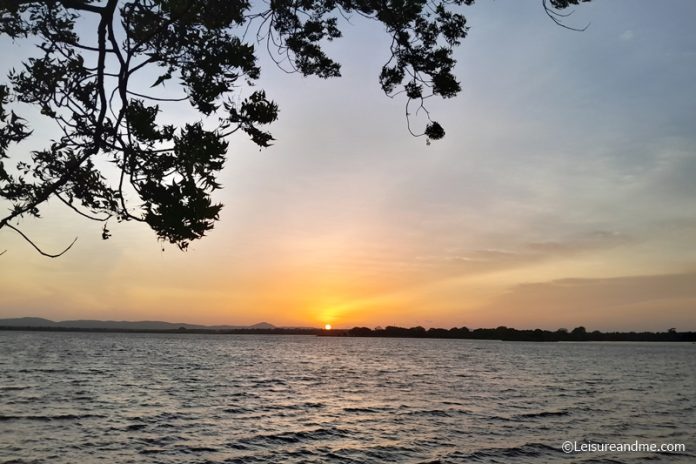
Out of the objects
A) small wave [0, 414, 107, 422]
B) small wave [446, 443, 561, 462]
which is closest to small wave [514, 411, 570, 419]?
small wave [446, 443, 561, 462]

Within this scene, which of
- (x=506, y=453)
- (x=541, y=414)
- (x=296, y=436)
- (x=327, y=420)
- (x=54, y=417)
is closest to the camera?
(x=506, y=453)

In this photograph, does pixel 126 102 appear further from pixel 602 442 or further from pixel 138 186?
pixel 602 442

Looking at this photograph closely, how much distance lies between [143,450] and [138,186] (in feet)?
64.8

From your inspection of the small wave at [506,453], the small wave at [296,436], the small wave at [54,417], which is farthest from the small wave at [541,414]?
the small wave at [54,417]

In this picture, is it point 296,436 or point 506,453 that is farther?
point 296,436

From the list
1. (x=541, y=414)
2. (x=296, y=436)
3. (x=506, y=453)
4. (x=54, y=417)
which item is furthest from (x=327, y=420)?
(x=54, y=417)

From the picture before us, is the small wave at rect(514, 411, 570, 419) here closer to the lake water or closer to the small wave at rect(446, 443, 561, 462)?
the lake water

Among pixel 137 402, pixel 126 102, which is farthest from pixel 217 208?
pixel 137 402

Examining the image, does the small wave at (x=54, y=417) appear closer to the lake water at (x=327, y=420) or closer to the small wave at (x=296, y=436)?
the lake water at (x=327, y=420)

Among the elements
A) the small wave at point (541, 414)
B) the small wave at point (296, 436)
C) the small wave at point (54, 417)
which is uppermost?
the small wave at point (541, 414)

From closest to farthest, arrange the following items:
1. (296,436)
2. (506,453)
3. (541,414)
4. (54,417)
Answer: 1. (506,453)
2. (296,436)
3. (54,417)
4. (541,414)

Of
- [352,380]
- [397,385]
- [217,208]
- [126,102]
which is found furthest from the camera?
[352,380]

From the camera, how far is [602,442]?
89.7 ft

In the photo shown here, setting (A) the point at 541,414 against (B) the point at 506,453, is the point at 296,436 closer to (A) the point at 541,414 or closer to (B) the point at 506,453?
(B) the point at 506,453
